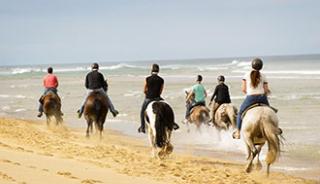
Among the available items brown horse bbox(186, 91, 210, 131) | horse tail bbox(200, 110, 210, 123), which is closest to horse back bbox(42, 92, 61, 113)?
brown horse bbox(186, 91, 210, 131)

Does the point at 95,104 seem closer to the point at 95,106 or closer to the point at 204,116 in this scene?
the point at 95,106

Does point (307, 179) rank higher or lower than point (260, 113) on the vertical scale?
lower

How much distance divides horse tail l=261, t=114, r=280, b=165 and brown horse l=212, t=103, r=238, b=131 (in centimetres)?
607

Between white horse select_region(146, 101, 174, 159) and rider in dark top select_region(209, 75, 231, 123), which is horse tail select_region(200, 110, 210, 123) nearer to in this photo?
rider in dark top select_region(209, 75, 231, 123)

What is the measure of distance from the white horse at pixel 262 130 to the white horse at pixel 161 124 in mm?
2137

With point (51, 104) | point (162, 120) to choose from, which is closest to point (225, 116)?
point (162, 120)

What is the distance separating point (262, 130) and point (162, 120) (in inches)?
107

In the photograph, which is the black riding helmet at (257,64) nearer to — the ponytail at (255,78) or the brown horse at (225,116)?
the ponytail at (255,78)

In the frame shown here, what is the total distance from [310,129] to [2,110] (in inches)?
731

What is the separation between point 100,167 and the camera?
399 inches

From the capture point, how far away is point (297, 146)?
15414 millimetres

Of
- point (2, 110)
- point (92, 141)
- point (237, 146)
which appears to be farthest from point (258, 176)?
point (2, 110)

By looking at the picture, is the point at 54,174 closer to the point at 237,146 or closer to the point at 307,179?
the point at 307,179

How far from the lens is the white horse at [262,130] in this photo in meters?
10.4
